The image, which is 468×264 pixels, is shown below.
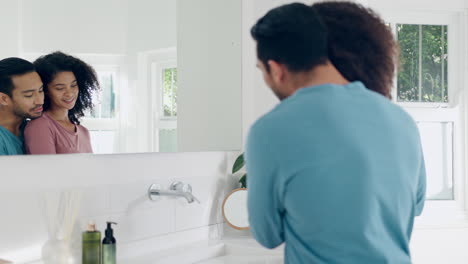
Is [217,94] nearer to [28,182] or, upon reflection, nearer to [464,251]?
[28,182]

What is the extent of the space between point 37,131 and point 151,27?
573 mm

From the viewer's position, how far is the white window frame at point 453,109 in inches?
118

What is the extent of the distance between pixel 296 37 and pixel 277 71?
8 cm

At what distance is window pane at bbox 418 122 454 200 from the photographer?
3047mm

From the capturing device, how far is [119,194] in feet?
5.56

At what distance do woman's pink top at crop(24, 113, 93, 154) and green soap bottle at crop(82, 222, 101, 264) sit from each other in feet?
0.74

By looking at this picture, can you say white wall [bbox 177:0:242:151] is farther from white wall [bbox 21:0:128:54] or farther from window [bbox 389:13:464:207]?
window [bbox 389:13:464:207]

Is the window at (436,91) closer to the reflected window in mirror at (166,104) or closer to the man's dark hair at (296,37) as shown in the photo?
the reflected window in mirror at (166,104)

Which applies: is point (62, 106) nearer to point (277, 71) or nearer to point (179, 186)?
point (179, 186)

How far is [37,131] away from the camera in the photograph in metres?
1.42

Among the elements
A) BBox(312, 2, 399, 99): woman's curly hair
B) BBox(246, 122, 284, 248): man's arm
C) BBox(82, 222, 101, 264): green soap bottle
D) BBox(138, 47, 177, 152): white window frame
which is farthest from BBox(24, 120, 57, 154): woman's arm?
BBox(312, 2, 399, 99): woman's curly hair

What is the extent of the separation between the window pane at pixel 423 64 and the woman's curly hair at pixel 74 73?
1.97 meters

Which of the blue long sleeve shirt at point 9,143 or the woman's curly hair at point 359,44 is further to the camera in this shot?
the blue long sleeve shirt at point 9,143

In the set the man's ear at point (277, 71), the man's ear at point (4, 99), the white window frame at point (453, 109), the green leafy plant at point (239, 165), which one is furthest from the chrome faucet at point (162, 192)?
the white window frame at point (453, 109)
